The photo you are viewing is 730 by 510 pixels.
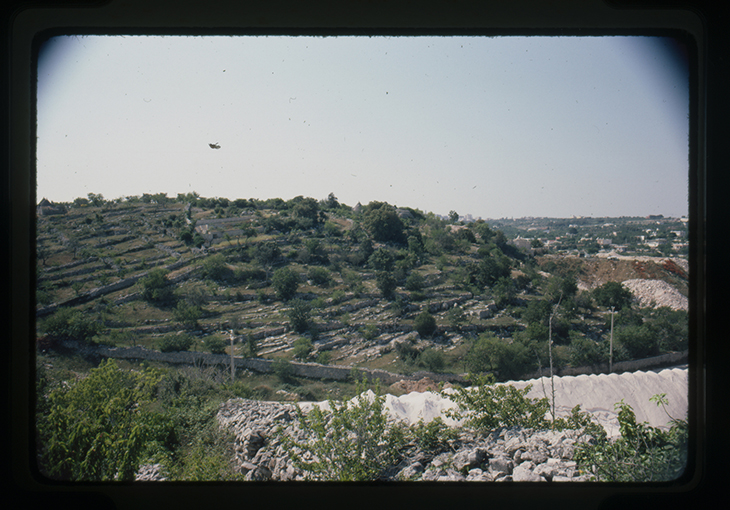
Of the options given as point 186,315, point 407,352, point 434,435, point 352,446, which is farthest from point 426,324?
point 352,446

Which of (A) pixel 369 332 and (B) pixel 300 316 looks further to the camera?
(B) pixel 300 316

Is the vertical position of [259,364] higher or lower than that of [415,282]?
lower

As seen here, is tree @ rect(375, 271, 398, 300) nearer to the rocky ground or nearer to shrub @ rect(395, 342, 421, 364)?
shrub @ rect(395, 342, 421, 364)

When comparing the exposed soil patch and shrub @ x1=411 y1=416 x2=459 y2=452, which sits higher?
the exposed soil patch

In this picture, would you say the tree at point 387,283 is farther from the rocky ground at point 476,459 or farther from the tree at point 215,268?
the rocky ground at point 476,459

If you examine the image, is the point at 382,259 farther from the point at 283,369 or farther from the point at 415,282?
the point at 283,369

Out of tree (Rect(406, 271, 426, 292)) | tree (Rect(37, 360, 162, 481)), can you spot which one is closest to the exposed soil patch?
tree (Rect(406, 271, 426, 292))

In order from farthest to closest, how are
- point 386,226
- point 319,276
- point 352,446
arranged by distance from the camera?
1. point 319,276
2. point 386,226
3. point 352,446

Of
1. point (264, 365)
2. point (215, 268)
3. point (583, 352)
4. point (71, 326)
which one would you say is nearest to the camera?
point (583, 352)
